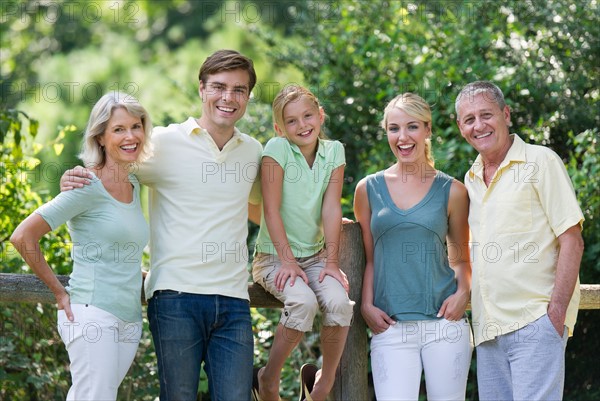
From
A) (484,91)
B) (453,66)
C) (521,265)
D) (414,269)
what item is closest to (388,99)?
(453,66)

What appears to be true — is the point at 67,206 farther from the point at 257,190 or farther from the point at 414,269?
the point at 414,269

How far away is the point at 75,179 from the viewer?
3299 mm

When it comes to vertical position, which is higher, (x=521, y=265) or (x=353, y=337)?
(x=521, y=265)

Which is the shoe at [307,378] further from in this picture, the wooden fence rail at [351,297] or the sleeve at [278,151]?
the sleeve at [278,151]

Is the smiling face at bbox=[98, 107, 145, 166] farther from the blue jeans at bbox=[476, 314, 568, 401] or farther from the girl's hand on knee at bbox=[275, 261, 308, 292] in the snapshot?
the blue jeans at bbox=[476, 314, 568, 401]

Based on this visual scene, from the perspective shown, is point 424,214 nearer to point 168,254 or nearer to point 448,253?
point 448,253

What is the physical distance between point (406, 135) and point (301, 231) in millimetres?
579

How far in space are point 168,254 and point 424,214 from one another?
1032 mm

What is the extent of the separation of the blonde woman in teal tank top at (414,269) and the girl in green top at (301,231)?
164mm

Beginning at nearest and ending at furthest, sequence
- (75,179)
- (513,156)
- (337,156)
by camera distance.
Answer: (75,179) → (513,156) → (337,156)

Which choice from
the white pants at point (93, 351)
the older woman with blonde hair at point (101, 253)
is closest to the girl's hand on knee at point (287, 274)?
the older woman with blonde hair at point (101, 253)

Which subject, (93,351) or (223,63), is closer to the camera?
(93,351)

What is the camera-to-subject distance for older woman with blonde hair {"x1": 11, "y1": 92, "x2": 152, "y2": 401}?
3.19 meters

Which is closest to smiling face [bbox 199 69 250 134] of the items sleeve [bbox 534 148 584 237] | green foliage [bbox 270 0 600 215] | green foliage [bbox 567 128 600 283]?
sleeve [bbox 534 148 584 237]
